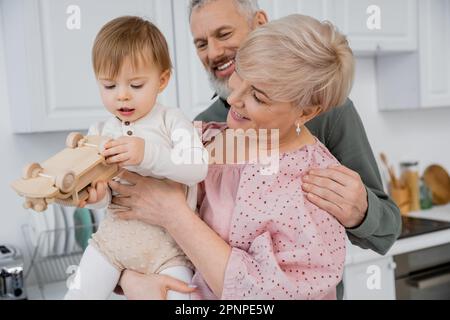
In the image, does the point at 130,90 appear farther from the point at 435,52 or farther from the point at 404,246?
the point at 435,52

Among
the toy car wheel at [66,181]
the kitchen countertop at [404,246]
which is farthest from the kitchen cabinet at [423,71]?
the toy car wheel at [66,181]

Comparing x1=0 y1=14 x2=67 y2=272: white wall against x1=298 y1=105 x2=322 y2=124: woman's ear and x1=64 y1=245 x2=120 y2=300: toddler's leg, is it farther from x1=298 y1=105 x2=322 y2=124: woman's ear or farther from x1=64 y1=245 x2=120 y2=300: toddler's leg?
x1=298 y1=105 x2=322 y2=124: woman's ear

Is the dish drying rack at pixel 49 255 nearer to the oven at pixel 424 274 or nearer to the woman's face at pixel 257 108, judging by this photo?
the woman's face at pixel 257 108

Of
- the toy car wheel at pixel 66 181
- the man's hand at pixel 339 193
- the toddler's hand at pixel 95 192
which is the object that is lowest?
the man's hand at pixel 339 193

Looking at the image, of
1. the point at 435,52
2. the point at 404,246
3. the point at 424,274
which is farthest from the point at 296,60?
the point at 435,52

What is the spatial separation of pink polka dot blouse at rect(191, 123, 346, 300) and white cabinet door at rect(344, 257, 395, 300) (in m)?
0.64

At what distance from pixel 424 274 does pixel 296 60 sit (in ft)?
3.17

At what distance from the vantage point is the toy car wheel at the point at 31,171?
0.39 m

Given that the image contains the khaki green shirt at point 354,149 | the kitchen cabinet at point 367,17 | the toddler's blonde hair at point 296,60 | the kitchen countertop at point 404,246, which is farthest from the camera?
the kitchen countertop at point 404,246

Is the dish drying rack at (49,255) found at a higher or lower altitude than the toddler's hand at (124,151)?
lower

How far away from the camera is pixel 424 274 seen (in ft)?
4.15

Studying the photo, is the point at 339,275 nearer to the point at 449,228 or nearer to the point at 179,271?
the point at 179,271

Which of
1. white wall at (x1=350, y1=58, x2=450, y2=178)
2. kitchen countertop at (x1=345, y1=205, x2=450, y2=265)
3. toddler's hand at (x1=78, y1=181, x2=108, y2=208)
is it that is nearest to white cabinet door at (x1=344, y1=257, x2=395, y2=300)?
kitchen countertop at (x1=345, y1=205, x2=450, y2=265)

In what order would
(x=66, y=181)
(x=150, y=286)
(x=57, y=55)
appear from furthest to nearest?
1. (x=57, y=55)
2. (x=150, y=286)
3. (x=66, y=181)
